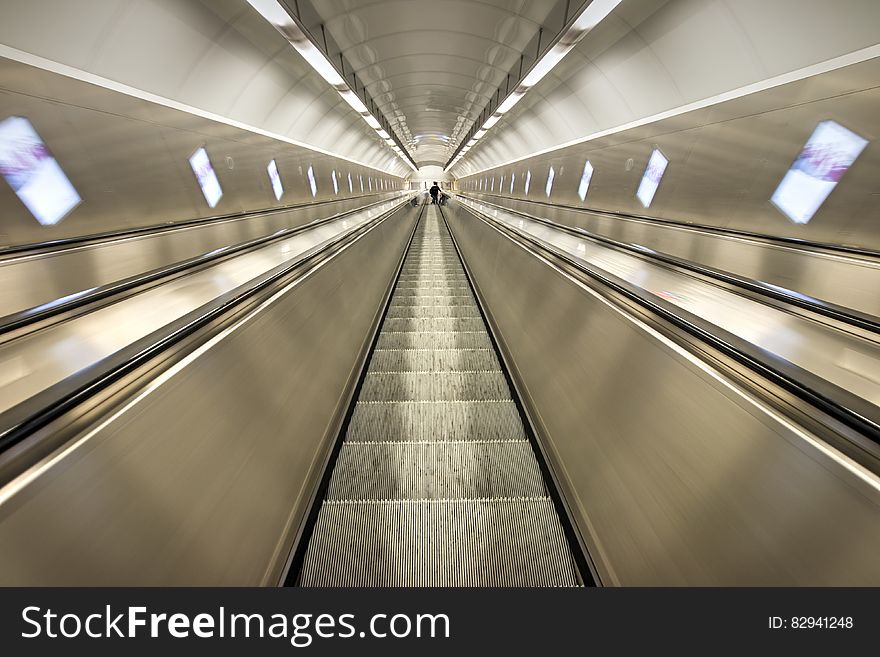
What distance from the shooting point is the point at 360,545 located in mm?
1941

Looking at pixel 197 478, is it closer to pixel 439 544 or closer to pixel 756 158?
pixel 439 544

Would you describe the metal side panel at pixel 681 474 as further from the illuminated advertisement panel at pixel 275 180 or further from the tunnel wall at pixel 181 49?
the illuminated advertisement panel at pixel 275 180

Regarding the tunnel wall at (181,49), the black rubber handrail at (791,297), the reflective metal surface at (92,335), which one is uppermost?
the tunnel wall at (181,49)

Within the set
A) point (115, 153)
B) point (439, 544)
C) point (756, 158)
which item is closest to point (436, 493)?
point (439, 544)

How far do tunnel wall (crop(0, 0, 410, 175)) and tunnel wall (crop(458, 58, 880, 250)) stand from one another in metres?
6.89

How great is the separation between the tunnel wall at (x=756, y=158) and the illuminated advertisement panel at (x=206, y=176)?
7853 mm

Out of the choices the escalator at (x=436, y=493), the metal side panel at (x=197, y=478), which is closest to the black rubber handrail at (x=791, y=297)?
the escalator at (x=436, y=493)

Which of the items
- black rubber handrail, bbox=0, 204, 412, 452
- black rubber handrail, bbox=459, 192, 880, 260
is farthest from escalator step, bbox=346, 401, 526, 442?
black rubber handrail, bbox=459, 192, 880, 260

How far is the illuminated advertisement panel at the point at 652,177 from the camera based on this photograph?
6652 mm

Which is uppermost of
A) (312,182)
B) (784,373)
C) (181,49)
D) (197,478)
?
(181,49)

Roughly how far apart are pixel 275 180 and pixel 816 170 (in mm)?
10463

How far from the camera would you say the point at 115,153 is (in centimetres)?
482

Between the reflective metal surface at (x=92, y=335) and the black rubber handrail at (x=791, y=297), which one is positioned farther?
the black rubber handrail at (x=791, y=297)

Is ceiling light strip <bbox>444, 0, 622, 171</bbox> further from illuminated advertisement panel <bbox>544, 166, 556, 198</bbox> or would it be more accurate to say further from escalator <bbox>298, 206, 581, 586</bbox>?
illuminated advertisement panel <bbox>544, 166, 556, 198</bbox>
